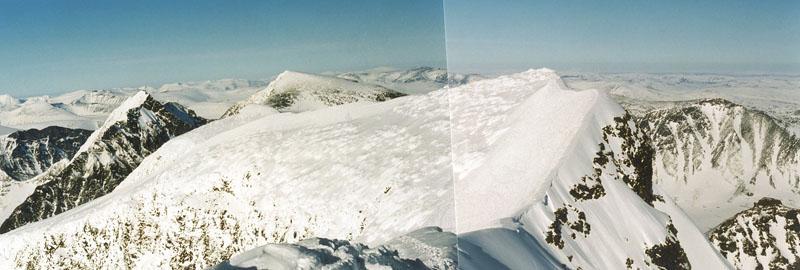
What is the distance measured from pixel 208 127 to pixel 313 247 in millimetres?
51575

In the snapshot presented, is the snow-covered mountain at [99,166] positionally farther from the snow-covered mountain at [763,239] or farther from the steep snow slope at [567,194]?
the snow-covered mountain at [763,239]

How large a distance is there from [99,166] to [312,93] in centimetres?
6115

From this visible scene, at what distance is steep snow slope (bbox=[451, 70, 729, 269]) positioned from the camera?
15.3 m

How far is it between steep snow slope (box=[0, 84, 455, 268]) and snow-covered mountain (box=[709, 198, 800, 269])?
387 feet

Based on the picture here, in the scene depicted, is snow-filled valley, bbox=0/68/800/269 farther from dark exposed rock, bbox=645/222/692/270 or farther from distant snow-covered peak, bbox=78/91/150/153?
distant snow-covered peak, bbox=78/91/150/153

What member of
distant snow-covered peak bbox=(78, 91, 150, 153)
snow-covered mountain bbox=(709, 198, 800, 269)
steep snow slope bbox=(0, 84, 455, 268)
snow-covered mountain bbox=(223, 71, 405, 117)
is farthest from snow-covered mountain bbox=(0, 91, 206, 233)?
snow-covered mountain bbox=(709, 198, 800, 269)

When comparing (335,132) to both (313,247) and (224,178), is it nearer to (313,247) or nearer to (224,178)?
(224,178)

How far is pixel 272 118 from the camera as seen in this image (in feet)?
151

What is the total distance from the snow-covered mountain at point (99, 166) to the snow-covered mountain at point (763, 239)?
133m

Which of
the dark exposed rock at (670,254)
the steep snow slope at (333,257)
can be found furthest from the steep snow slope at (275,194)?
the steep snow slope at (333,257)

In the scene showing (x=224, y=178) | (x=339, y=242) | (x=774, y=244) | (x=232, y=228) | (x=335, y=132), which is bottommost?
(x=774, y=244)

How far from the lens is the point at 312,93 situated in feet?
534

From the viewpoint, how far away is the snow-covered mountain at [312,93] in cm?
15050

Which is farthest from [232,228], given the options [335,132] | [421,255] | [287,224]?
[421,255]
